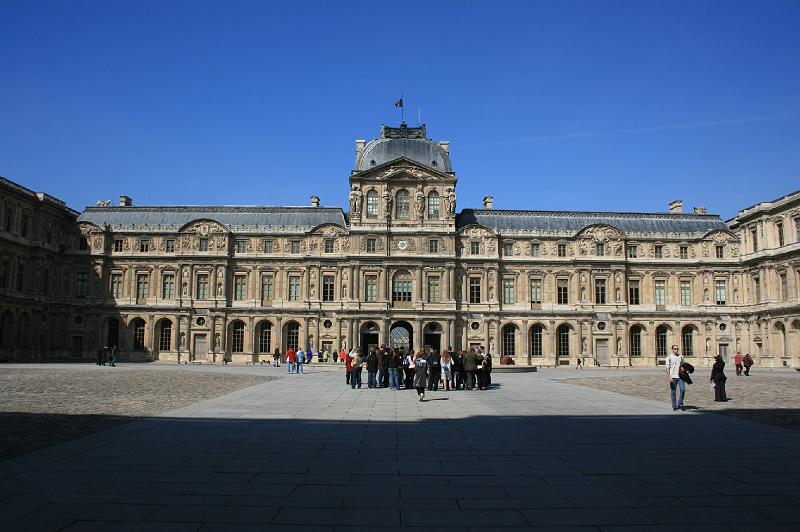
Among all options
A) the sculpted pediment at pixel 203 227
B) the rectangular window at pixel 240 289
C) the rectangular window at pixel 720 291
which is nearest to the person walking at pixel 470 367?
the rectangular window at pixel 240 289

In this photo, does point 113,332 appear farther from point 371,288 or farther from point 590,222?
point 590,222

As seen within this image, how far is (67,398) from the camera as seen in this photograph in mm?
22625

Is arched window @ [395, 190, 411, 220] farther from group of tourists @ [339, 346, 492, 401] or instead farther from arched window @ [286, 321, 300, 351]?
group of tourists @ [339, 346, 492, 401]

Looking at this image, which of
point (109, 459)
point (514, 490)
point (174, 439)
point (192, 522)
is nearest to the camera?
point (192, 522)

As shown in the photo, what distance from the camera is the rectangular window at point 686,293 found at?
6406 cm

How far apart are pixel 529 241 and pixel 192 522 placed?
5828 centimetres

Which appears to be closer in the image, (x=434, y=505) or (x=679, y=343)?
(x=434, y=505)

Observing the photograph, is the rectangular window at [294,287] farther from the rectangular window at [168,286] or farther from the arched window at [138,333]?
the arched window at [138,333]

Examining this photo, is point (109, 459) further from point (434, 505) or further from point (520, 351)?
point (520, 351)

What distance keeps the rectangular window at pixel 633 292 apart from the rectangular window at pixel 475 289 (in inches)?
575

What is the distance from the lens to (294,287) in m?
63.7

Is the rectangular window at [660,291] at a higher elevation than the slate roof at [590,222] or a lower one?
lower

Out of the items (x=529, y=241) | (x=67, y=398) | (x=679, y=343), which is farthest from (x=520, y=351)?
(x=67, y=398)

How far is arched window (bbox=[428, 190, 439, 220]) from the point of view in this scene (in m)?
62.2
